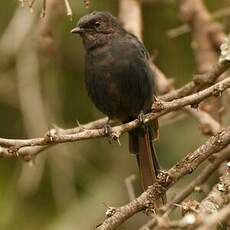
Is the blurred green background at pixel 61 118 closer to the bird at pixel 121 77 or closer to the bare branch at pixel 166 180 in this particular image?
the bird at pixel 121 77

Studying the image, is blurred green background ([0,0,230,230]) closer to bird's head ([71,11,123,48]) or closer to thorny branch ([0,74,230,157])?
bird's head ([71,11,123,48])

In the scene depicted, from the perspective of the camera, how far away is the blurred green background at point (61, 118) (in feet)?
17.7

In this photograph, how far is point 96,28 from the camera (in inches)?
195

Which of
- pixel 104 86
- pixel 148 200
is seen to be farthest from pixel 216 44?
pixel 148 200

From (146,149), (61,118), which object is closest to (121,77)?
(146,149)

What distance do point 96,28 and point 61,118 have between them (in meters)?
1.51

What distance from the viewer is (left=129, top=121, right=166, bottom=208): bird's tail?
4777 mm

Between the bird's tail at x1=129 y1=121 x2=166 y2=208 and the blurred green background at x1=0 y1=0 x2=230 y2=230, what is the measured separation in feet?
0.73

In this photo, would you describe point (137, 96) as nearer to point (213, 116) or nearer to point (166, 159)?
point (213, 116)

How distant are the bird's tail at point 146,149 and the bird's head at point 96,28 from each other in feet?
2.12

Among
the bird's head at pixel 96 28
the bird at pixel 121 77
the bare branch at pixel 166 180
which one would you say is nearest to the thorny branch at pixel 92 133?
the bare branch at pixel 166 180

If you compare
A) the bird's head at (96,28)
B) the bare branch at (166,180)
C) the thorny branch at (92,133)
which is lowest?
the bare branch at (166,180)

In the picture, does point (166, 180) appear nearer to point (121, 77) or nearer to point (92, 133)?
point (92, 133)

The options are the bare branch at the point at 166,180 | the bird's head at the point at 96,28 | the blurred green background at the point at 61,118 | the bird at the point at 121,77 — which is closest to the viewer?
the bare branch at the point at 166,180
